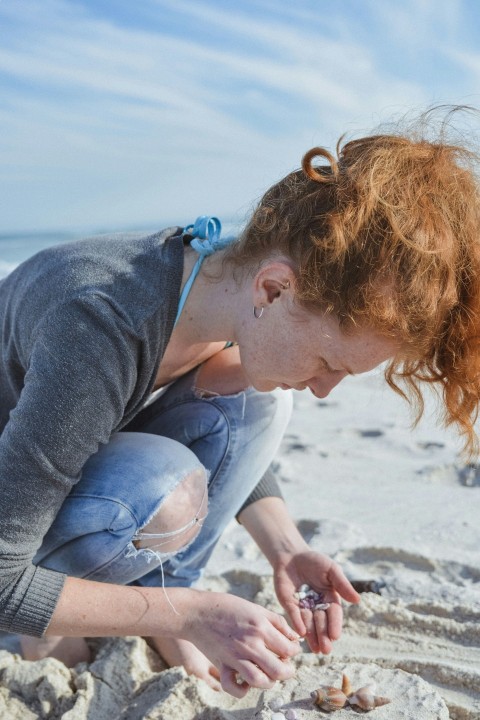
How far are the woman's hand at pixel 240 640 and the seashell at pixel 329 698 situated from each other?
14cm

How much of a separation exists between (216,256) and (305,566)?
87cm

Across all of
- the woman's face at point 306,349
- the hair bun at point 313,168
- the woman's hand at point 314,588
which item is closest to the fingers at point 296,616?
the woman's hand at point 314,588

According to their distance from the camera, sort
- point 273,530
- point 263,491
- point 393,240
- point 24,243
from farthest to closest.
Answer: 1. point 24,243
2. point 263,491
3. point 273,530
4. point 393,240

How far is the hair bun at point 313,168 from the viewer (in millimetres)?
1608

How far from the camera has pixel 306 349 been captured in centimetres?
165

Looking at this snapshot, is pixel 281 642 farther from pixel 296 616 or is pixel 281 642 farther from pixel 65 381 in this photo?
pixel 65 381

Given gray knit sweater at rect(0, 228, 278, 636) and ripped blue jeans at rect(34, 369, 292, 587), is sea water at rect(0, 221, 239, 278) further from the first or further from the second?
gray knit sweater at rect(0, 228, 278, 636)

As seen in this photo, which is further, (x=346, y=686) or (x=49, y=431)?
(x=346, y=686)

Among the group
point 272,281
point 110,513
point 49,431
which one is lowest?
point 110,513

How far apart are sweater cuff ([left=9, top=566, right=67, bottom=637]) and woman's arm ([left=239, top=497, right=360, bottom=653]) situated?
0.63 m

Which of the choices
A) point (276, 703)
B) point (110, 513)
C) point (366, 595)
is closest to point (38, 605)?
A: point (110, 513)

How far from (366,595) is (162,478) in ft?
2.64

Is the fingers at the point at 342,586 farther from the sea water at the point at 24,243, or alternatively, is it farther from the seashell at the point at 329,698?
the sea water at the point at 24,243

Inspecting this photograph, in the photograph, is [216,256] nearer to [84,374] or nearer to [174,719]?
[84,374]
